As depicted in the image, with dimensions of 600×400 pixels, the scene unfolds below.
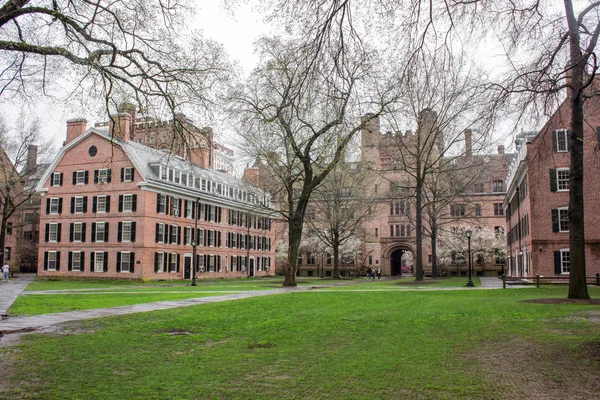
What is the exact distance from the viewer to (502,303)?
16.6m

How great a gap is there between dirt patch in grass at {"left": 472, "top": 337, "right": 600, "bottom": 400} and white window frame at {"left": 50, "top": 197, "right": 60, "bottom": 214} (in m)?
47.0

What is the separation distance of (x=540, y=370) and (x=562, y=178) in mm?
29462

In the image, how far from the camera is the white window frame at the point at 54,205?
4838 centimetres

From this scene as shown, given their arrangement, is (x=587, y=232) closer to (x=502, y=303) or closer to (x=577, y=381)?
(x=502, y=303)

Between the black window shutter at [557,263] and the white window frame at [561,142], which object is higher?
the white window frame at [561,142]

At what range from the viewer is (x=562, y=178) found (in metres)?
33.2

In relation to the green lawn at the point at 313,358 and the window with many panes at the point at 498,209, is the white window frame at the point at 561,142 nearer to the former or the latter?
the green lawn at the point at 313,358

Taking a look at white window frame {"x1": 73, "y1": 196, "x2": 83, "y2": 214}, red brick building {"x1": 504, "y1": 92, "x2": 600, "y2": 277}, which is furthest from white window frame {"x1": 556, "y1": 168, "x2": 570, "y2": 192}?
white window frame {"x1": 73, "y1": 196, "x2": 83, "y2": 214}

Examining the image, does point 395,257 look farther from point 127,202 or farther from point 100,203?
point 100,203

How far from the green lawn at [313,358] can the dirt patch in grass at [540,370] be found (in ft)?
0.05

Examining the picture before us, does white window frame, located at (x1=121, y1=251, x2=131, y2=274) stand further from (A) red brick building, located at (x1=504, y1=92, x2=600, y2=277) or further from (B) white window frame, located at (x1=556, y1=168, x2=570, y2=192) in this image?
(B) white window frame, located at (x1=556, y1=168, x2=570, y2=192)

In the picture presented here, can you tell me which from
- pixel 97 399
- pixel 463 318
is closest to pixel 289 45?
pixel 97 399

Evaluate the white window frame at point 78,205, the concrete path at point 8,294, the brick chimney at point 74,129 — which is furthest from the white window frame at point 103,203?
the concrete path at point 8,294

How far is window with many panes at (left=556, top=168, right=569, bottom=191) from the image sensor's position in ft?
108
